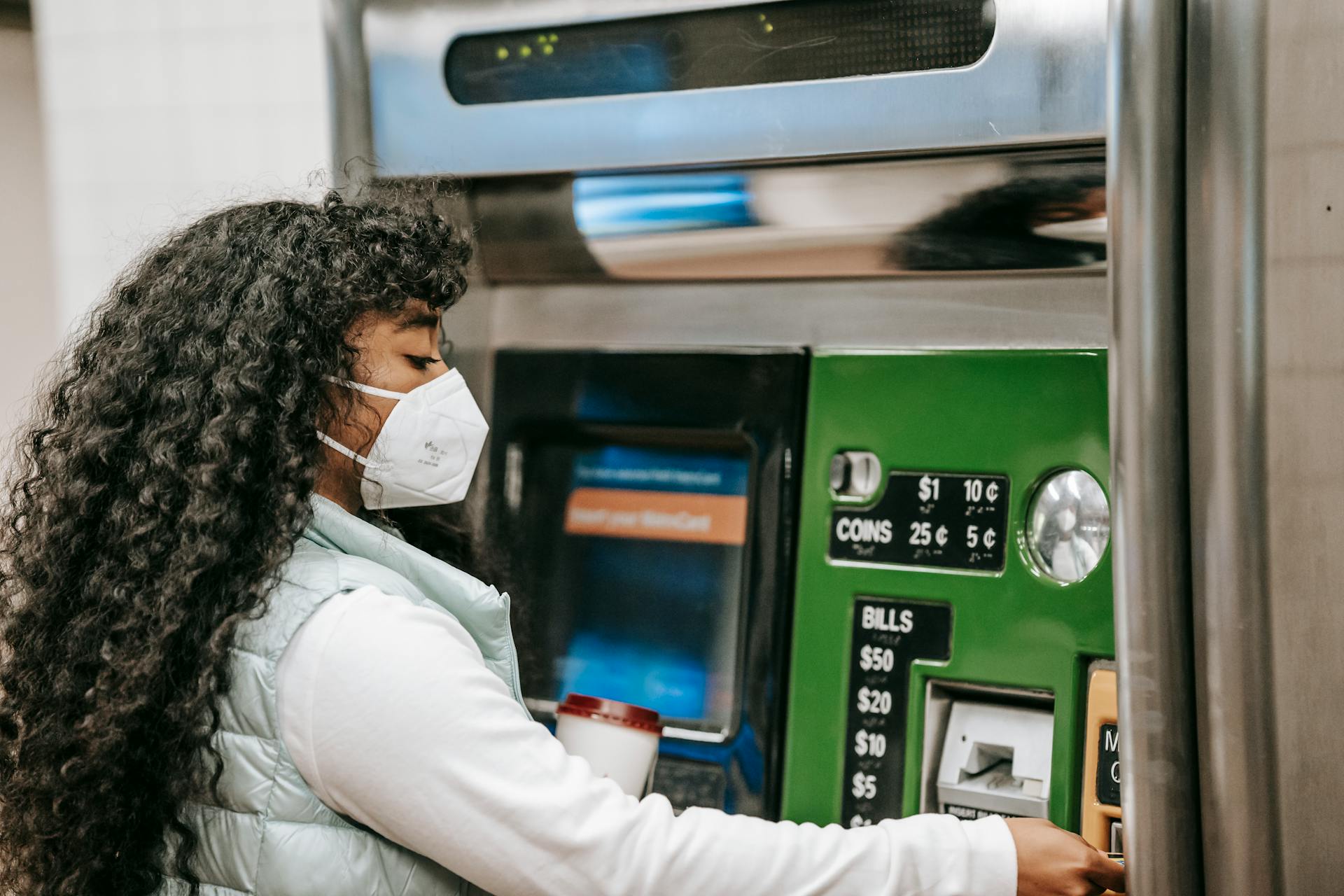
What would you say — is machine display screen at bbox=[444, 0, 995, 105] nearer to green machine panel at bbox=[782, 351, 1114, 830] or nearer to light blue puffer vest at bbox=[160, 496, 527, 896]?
green machine panel at bbox=[782, 351, 1114, 830]

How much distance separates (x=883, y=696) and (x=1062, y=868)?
42cm

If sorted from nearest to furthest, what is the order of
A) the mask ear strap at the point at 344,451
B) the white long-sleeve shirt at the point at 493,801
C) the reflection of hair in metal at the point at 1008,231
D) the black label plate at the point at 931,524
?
the white long-sleeve shirt at the point at 493,801 → the mask ear strap at the point at 344,451 → the reflection of hair in metal at the point at 1008,231 → the black label plate at the point at 931,524

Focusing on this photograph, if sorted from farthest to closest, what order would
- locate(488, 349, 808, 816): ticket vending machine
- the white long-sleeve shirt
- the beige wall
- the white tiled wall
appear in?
the beige wall
the white tiled wall
locate(488, 349, 808, 816): ticket vending machine
the white long-sleeve shirt

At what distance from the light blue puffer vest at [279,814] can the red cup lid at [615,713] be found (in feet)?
0.83

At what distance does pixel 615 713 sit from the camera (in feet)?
4.42

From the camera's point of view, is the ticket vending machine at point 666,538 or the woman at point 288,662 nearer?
the woman at point 288,662

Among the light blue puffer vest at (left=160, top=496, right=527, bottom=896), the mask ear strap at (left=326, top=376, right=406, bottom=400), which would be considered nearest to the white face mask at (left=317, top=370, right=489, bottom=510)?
the mask ear strap at (left=326, top=376, right=406, bottom=400)

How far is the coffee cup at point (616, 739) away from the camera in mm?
1338

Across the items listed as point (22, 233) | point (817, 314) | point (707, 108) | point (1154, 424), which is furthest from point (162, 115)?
point (1154, 424)

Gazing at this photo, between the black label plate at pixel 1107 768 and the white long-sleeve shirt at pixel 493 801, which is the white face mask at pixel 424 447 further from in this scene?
the black label plate at pixel 1107 768

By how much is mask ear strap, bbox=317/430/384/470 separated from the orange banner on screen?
1.57ft

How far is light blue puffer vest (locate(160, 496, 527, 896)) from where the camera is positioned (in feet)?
3.43

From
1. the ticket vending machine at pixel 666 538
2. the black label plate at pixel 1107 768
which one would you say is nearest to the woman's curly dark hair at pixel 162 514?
the ticket vending machine at pixel 666 538

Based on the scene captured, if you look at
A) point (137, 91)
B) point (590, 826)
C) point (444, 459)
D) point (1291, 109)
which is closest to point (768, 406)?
point (444, 459)
